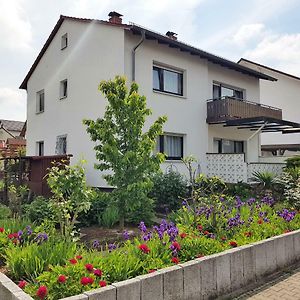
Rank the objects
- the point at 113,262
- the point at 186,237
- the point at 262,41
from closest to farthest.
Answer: the point at 113,262, the point at 186,237, the point at 262,41

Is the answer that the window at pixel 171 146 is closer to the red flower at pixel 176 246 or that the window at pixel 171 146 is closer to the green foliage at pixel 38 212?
the green foliage at pixel 38 212

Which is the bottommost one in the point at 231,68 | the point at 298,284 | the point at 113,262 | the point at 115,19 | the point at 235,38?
the point at 298,284

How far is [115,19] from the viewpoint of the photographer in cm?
1396

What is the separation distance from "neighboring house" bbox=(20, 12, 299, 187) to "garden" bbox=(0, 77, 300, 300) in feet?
13.1

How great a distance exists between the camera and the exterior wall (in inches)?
506

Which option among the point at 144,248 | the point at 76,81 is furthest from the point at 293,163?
the point at 144,248

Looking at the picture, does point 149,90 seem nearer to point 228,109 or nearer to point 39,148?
point 228,109

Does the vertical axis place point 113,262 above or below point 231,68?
below

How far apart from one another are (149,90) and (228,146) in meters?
6.58

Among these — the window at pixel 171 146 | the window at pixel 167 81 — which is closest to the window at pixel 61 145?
the window at pixel 171 146

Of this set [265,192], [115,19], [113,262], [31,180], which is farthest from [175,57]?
[113,262]

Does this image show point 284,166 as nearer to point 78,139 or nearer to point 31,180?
point 78,139

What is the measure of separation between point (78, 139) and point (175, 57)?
5546 millimetres

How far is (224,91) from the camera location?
1706 cm
